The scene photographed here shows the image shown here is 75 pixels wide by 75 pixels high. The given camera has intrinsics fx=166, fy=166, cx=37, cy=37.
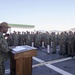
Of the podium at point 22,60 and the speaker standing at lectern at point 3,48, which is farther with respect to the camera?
the podium at point 22,60

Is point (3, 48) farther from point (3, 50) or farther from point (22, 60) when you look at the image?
point (22, 60)

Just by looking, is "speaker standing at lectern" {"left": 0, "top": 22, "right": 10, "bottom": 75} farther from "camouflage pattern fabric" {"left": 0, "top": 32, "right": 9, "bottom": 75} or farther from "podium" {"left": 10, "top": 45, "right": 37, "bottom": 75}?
"podium" {"left": 10, "top": 45, "right": 37, "bottom": 75}

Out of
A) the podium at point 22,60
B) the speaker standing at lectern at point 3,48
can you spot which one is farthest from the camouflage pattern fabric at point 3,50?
the podium at point 22,60

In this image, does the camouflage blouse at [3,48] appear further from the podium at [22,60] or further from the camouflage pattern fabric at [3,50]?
the podium at [22,60]

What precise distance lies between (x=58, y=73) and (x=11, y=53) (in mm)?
4169

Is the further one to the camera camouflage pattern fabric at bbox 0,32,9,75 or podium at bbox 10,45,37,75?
podium at bbox 10,45,37,75

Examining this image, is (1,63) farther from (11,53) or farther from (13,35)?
(13,35)

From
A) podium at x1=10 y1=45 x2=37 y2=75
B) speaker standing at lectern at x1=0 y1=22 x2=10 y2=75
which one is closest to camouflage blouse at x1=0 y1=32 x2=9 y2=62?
speaker standing at lectern at x1=0 y1=22 x2=10 y2=75

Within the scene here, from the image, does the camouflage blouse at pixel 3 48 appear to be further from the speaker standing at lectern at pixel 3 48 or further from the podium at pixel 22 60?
the podium at pixel 22 60

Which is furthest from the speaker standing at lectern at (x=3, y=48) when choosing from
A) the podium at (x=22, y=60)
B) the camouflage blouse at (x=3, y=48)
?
the podium at (x=22, y=60)

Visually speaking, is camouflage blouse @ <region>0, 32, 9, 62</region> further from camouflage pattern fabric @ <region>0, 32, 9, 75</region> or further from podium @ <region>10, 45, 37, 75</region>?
podium @ <region>10, 45, 37, 75</region>

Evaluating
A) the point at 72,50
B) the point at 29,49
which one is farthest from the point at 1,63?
the point at 72,50

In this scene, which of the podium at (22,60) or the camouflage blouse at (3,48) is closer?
the camouflage blouse at (3,48)

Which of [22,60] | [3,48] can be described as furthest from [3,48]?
[22,60]
